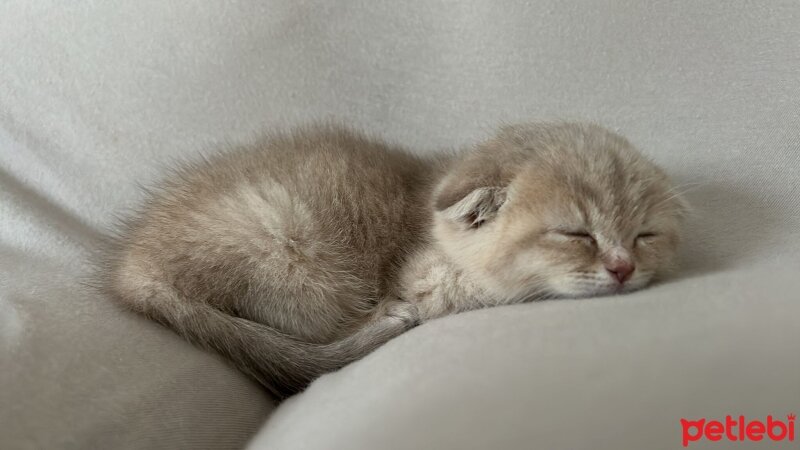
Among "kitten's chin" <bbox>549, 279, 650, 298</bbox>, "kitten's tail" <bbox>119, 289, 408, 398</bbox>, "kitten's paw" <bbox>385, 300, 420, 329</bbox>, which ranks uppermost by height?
"kitten's tail" <bbox>119, 289, 408, 398</bbox>

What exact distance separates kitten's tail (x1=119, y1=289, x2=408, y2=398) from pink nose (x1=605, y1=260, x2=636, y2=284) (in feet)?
1.46

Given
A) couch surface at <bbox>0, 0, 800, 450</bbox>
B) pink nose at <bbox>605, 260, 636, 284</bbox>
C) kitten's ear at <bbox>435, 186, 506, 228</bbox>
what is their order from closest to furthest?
couch surface at <bbox>0, 0, 800, 450</bbox> < pink nose at <bbox>605, 260, 636, 284</bbox> < kitten's ear at <bbox>435, 186, 506, 228</bbox>

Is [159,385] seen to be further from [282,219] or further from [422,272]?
[422,272]

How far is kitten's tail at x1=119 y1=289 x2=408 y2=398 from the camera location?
1.39m

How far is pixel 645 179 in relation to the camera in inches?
58.0

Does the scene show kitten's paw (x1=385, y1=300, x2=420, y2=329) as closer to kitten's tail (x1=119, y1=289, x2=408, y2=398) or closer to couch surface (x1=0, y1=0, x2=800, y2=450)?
kitten's tail (x1=119, y1=289, x2=408, y2=398)

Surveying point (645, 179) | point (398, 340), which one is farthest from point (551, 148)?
point (398, 340)

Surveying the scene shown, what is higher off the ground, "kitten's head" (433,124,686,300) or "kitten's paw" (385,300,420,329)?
"kitten's head" (433,124,686,300)

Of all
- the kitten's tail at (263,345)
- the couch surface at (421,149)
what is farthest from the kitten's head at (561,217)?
the kitten's tail at (263,345)

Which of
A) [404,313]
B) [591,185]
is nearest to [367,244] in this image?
[404,313]

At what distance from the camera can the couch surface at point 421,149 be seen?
3.22ft

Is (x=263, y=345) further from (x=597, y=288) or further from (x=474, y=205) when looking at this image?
(x=597, y=288)

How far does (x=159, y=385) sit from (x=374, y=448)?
1.61 feet

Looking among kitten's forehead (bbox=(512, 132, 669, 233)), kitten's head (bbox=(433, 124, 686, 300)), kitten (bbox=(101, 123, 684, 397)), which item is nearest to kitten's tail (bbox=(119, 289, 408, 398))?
kitten (bbox=(101, 123, 684, 397))
